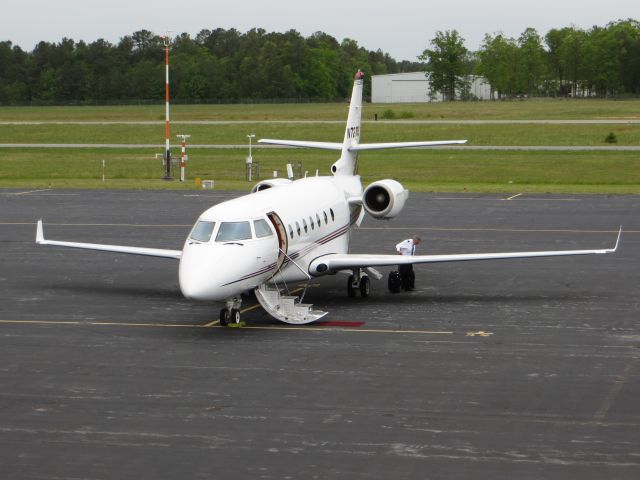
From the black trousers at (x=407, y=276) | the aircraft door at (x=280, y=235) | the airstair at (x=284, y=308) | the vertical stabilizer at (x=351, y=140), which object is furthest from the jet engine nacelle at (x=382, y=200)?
the airstair at (x=284, y=308)

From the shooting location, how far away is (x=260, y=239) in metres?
24.6

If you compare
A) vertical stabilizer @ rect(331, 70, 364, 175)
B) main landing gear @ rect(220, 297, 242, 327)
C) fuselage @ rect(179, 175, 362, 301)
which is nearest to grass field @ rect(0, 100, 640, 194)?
vertical stabilizer @ rect(331, 70, 364, 175)

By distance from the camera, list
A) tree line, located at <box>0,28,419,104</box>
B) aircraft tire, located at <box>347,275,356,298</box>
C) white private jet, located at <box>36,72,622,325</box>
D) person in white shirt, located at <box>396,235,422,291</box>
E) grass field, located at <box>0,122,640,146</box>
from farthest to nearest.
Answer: tree line, located at <box>0,28,419,104</box>, grass field, located at <box>0,122,640,146</box>, person in white shirt, located at <box>396,235,422,291</box>, aircraft tire, located at <box>347,275,356,298</box>, white private jet, located at <box>36,72,622,325</box>

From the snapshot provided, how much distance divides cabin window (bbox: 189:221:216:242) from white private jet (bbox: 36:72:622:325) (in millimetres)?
22

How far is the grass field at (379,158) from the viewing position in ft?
207

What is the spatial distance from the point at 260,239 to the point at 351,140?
1029 cm

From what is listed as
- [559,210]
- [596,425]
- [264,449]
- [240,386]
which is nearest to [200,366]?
[240,386]

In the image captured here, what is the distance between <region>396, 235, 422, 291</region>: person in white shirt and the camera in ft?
95.6

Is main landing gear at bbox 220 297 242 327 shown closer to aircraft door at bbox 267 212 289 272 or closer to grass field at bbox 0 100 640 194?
aircraft door at bbox 267 212 289 272

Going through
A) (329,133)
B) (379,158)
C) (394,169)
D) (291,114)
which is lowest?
(394,169)

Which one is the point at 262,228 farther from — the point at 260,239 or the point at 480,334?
the point at 480,334

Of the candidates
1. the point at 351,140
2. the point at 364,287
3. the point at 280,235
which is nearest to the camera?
the point at 280,235

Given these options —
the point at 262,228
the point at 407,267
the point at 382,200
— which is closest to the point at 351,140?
the point at 382,200

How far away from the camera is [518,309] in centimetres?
Result: 2650
